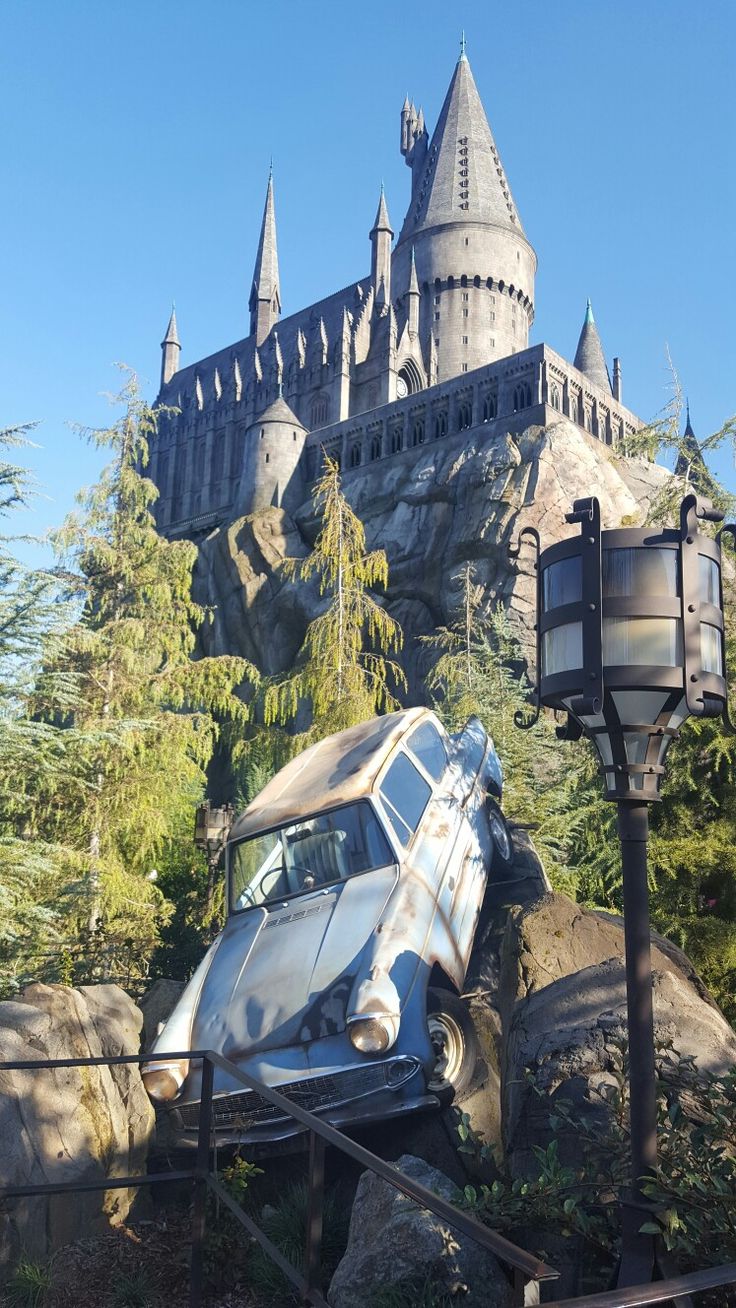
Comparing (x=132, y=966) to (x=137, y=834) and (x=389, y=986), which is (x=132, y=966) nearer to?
(x=137, y=834)

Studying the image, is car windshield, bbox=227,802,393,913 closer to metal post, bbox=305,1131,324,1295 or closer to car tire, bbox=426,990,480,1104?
car tire, bbox=426,990,480,1104

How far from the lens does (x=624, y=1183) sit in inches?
158

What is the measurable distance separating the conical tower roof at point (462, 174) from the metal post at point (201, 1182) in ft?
222

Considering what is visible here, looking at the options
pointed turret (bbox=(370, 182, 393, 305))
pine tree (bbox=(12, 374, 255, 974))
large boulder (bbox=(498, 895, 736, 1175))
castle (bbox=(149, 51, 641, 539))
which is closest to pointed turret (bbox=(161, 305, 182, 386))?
castle (bbox=(149, 51, 641, 539))

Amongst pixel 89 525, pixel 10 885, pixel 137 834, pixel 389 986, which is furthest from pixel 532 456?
pixel 389 986

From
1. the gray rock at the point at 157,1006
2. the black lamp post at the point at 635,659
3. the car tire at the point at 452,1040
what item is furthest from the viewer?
the gray rock at the point at 157,1006

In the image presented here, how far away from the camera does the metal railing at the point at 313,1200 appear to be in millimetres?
2475

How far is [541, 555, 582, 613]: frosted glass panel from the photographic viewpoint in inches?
164

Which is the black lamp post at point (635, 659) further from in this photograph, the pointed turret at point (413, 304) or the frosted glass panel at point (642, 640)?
the pointed turret at point (413, 304)

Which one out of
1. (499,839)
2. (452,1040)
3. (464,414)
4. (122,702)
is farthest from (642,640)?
(464,414)

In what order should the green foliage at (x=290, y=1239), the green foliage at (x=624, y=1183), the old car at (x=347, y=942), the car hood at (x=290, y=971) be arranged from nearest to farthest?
1. the green foliage at (x=624, y=1183)
2. the green foliage at (x=290, y=1239)
3. the old car at (x=347, y=942)
4. the car hood at (x=290, y=971)

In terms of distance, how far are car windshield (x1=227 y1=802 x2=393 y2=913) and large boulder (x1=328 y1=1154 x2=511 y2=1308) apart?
128 inches

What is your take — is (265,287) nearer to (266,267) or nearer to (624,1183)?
(266,267)

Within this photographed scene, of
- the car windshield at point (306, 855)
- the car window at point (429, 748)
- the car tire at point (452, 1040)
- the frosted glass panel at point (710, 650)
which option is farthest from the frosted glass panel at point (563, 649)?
the car window at point (429, 748)
